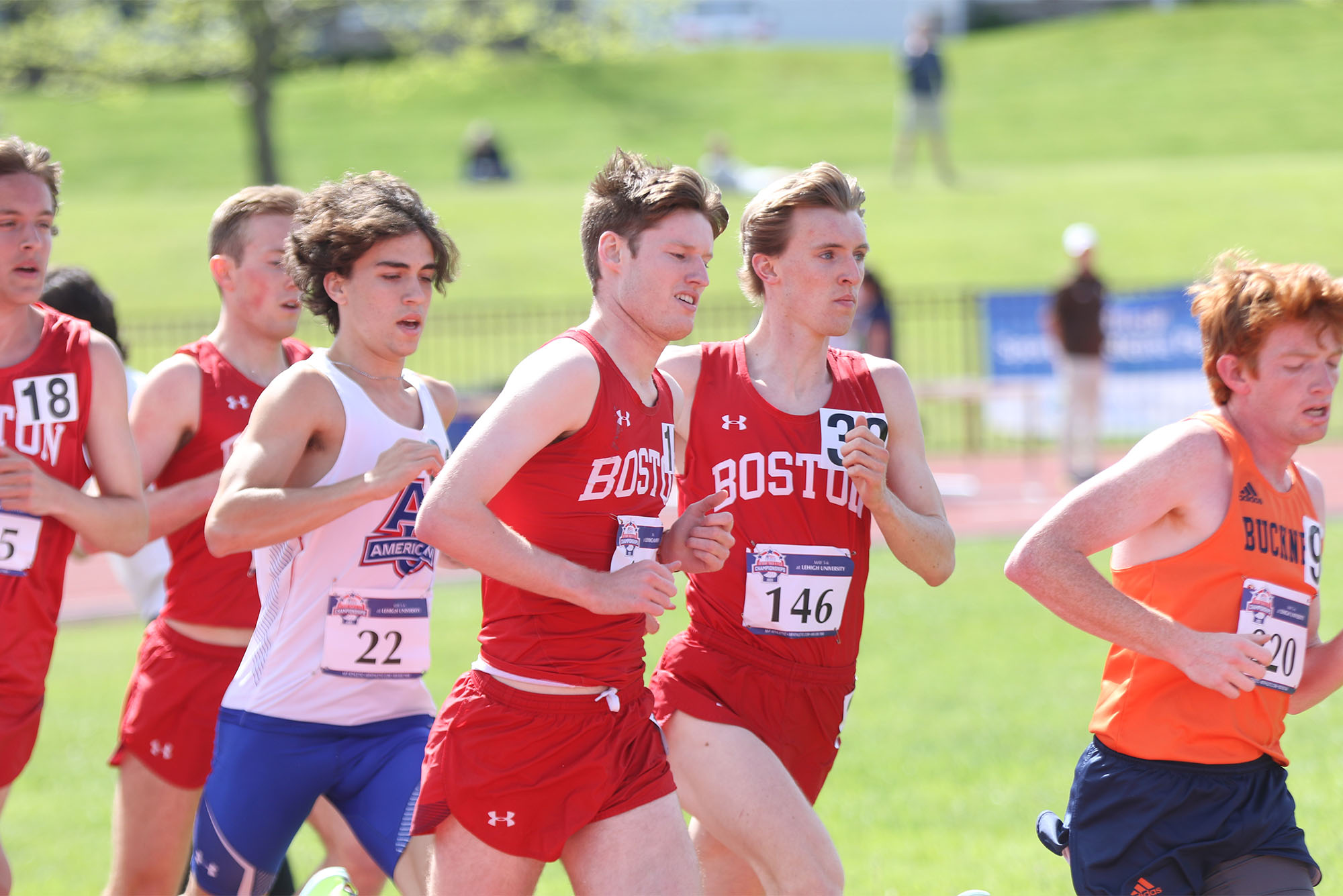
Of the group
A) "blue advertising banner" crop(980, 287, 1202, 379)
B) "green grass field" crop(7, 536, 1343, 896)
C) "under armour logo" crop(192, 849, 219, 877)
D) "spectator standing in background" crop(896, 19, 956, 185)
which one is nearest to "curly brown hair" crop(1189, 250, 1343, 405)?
"green grass field" crop(7, 536, 1343, 896)

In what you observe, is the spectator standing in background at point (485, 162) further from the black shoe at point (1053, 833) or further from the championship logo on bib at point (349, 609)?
the black shoe at point (1053, 833)

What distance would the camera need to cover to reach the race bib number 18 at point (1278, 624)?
3.35 m

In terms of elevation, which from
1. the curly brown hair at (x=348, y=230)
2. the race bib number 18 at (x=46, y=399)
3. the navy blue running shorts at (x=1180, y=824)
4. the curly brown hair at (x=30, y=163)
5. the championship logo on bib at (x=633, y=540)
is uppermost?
the curly brown hair at (x=30, y=163)

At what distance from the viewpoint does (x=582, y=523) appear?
10.6 ft

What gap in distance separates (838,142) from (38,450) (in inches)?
1252

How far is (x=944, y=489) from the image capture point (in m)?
14.0

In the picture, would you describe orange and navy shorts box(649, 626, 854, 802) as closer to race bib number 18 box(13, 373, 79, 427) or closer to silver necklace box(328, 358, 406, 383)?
silver necklace box(328, 358, 406, 383)

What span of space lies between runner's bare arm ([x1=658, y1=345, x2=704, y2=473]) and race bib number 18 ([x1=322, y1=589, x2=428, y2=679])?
0.85 meters

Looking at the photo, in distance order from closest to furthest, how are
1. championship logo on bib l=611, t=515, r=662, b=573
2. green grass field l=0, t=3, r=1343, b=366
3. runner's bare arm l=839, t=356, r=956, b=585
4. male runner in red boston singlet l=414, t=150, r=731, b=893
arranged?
male runner in red boston singlet l=414, t=150, r=731, b=893 → championship logo on bib l=611, t=515, r=662, b=573 → runner's bare arm l=839, t=356, r=956, b=585 → green grass field l=0, t=3, r=1343, b=366

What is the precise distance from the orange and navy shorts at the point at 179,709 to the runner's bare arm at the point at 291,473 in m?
0.89

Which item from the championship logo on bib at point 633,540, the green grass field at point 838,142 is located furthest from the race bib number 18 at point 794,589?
the green grass field at point 838,142

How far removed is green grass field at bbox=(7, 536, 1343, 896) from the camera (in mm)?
5414

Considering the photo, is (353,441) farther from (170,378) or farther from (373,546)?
(170,378)

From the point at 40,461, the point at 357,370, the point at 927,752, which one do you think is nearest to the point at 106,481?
the point at 40,461
